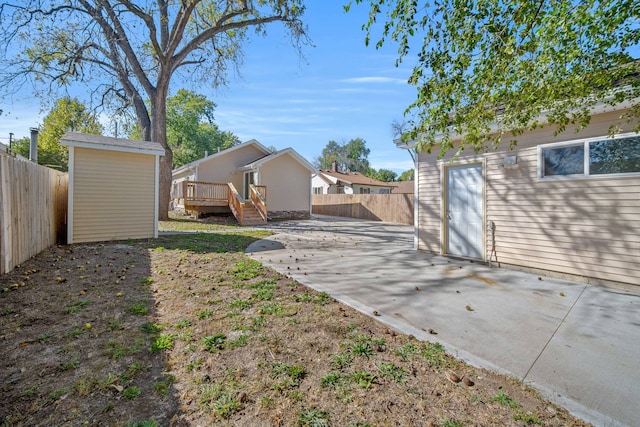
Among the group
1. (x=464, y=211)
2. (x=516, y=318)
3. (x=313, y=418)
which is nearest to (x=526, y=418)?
(x=313, y=418)

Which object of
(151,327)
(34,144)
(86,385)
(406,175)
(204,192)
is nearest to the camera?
(86,385)

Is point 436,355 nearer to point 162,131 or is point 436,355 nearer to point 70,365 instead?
point 70,365

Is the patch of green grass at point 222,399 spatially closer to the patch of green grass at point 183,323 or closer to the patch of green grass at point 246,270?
the patch of green grass at point 183,323

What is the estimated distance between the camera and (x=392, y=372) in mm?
2271

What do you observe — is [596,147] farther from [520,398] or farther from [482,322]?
[520,398]

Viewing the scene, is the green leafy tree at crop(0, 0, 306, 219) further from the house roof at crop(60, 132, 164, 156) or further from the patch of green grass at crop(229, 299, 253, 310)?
the patch of green grass at crop(229, 299, 253, 310)

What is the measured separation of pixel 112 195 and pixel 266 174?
992cm

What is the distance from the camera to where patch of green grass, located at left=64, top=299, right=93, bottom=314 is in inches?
133

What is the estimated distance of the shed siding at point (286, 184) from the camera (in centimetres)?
1794

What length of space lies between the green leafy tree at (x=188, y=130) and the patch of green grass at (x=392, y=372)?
3433cm

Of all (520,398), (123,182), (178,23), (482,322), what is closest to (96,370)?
(520,398)

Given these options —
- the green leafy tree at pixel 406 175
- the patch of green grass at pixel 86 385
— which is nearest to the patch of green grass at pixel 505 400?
the patch of green grass at pixel 86 385

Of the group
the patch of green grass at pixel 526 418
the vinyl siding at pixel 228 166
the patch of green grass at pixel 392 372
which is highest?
the vinyl siding at pixel 228 166

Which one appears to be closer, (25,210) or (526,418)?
(526,418)
